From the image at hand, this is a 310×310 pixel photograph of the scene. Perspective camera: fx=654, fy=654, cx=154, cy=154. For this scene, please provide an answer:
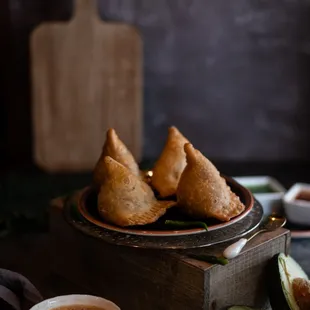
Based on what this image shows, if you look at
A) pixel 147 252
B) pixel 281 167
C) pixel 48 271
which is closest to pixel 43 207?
pixel 48 271

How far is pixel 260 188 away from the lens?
4.72 ft

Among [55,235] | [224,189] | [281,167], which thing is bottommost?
[281,167]

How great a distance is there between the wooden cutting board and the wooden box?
2.57 ft

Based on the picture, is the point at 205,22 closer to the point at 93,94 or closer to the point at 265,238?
the point at 93,94

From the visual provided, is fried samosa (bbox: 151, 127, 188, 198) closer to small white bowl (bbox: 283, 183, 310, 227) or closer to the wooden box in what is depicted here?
the wooden box

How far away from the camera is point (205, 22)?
1.86m

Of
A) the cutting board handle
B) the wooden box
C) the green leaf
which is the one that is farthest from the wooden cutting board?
the green leaf

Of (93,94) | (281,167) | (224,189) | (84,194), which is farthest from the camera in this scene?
(281,167)

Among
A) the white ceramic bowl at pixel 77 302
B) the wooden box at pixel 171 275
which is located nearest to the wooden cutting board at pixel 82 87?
the wooden box at pixel 171 275

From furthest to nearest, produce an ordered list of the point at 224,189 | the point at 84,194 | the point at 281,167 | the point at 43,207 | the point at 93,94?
1. the point at 281,167
2. the point at 93,94
3. the point at 43,207
4. the point at 84,194
5. the point at 224,189

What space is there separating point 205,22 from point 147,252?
104 cm

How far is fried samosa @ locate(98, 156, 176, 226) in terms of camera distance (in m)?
1.00

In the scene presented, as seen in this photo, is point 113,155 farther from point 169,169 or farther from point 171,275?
point 171,275

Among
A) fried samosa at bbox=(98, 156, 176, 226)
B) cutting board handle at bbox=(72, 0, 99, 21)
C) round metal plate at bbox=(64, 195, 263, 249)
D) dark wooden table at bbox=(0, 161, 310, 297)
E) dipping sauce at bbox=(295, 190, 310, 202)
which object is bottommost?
dark wooden table at bbox=(0, 161, 310, 297)
